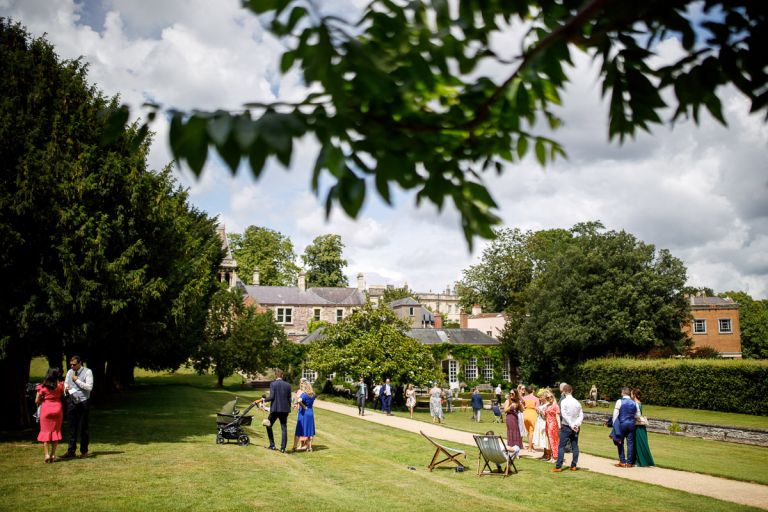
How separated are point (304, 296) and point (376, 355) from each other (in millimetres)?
42217

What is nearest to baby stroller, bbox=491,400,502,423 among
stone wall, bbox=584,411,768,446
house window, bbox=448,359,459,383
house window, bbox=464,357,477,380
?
stone wall, bbox=584,411,768,446

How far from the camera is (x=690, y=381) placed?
36.7m

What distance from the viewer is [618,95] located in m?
3.52

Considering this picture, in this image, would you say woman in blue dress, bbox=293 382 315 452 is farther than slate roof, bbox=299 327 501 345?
No

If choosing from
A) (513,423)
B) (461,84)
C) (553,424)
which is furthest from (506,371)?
(461,84)

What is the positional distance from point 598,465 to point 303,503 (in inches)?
351

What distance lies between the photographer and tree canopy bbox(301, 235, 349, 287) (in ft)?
302

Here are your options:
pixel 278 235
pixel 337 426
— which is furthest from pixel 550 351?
pixel 278 235

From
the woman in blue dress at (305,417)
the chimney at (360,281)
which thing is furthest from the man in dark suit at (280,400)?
the chimney at (360,281)

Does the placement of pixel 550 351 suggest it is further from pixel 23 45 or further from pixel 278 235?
pixel 278 235

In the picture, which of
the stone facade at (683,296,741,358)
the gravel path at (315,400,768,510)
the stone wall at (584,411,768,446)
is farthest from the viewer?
the stone facade at (683,296,741,358)

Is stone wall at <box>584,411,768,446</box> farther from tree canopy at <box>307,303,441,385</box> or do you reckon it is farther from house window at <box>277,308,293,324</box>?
house window at <box>277,308,293,324</box>

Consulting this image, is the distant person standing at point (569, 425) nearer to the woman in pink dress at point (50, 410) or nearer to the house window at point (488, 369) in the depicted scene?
the woman in pink dress at point (50, 410)

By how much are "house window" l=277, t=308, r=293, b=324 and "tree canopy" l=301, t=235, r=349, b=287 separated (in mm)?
16045
